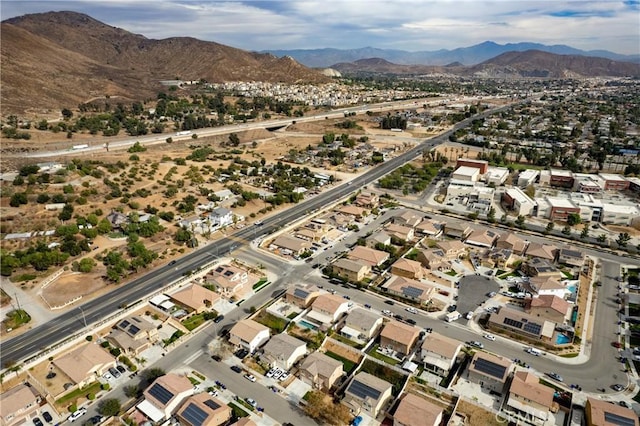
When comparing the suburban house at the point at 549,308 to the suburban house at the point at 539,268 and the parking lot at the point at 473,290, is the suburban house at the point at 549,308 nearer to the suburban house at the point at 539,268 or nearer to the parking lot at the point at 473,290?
the parking lot at the point at 473,290

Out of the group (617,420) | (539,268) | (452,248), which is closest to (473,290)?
(452,248)

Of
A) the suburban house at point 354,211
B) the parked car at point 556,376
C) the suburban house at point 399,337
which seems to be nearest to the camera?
the parked car at point 556,376

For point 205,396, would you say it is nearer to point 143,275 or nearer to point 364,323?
point 364,323

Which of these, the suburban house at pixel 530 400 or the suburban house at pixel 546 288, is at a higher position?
the suburban house at pixel 546 288

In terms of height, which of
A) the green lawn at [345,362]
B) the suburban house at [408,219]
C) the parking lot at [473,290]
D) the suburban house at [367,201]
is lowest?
the green lawn at [345,362]

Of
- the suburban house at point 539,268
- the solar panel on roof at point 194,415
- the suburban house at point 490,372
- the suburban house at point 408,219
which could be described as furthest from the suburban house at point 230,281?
the suburban house at point 539,268

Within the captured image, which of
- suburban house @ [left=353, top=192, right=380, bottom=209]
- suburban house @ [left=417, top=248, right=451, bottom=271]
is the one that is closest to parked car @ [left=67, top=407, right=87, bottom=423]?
suburban house @ [left=417, top=248, right=451, bottom=271]

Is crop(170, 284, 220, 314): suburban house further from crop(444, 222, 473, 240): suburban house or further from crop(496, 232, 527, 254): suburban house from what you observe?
crop(496, 232, 527, 254): suburban house
